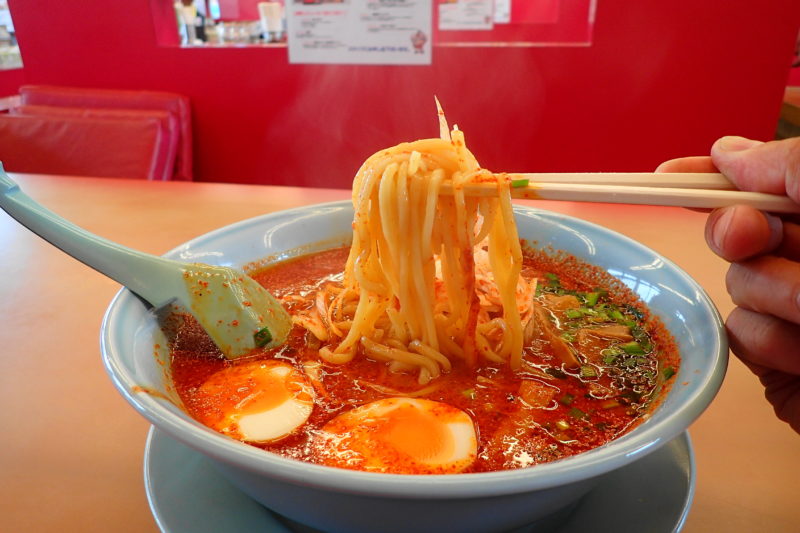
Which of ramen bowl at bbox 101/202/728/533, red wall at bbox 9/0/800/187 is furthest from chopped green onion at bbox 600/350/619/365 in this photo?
red wall at bbox 9/0/800/187

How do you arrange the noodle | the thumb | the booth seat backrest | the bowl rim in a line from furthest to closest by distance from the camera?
the booth seat backrest, the noodle, the thumb, the bowl rim

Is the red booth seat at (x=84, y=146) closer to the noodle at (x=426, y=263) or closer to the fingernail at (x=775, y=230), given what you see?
the noodle at (x=426, y=263)

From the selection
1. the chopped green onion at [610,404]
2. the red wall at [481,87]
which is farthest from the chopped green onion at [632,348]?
the red wall at [481,87]

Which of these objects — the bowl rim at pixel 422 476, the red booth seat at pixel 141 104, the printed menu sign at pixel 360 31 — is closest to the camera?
the bowl rim at pixel 422 476

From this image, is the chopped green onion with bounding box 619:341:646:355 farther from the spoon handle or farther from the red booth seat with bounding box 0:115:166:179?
the red booth seat with bounding box 0:115:166:179

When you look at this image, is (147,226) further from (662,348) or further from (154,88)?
(154,88)

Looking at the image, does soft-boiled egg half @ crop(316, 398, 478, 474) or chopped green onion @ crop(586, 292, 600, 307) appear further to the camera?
chopped green onion @ crop(586, 292, 600, 307)

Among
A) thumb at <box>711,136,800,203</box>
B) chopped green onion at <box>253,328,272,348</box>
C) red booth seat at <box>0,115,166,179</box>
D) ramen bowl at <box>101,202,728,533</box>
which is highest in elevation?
thumb at <box>711,136,800,203</box>
